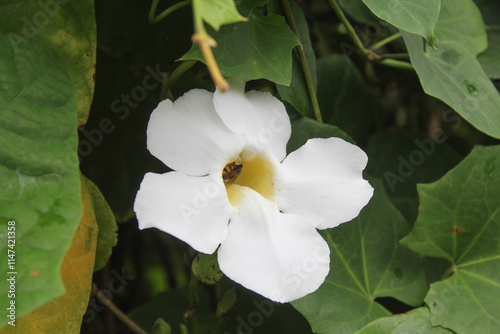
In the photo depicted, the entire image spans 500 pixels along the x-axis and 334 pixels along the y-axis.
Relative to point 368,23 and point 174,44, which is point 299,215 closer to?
point 174,44

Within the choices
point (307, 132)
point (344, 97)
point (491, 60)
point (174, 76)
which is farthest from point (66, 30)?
point (491, 60)

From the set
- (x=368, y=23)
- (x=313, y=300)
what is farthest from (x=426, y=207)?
(x=368, y=23)

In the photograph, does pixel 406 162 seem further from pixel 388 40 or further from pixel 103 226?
pixel 103 226

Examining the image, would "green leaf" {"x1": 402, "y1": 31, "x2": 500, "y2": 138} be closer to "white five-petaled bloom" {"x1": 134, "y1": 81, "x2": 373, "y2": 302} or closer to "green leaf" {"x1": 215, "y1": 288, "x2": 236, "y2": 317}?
"white five-petaled bloom" {"x1": 134, "y1": 81, "x2": 373, "y2": 302}

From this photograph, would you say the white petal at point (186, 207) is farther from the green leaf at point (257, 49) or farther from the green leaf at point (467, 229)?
the green leaf at point (467, 229)

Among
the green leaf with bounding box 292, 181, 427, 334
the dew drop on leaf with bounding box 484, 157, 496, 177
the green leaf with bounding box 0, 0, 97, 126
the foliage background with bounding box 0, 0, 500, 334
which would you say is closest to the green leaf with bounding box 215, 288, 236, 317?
the foliage background with bounding box 0, 0, 500, 334

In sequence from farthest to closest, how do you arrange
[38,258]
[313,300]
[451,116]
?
[451,116]
[313,300]
[38,258]

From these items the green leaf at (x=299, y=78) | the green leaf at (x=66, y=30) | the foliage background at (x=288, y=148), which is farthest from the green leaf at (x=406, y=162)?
the green leaf at (x=66, y=30)
